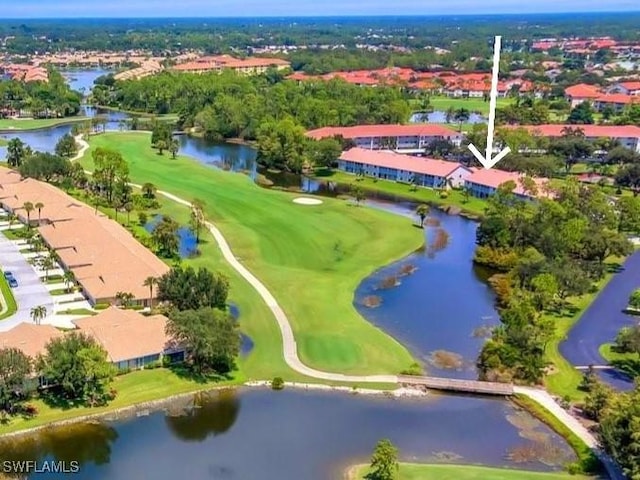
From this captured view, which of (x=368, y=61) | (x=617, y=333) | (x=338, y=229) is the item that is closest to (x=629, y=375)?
(x=617, y=333)

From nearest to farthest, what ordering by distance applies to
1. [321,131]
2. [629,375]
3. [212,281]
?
1. [629,375]
2. [212,281]
3. [321,131]

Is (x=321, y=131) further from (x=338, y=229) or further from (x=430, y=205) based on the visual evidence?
(x=338, y=229)

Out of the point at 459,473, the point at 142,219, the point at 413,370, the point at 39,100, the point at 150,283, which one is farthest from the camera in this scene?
the point at 39,100

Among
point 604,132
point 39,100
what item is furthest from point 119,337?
point 39,100

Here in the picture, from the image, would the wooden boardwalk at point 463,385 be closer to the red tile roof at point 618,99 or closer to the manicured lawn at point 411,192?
the manicured lawn at point 411,192

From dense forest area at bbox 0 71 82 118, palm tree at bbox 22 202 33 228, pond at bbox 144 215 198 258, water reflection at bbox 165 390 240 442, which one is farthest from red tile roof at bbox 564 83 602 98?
water reflection at bbox 165 390 240 442

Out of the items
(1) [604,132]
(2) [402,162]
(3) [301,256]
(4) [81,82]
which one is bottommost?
(3) [301,256]

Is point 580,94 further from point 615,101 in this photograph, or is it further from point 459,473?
point 459,473

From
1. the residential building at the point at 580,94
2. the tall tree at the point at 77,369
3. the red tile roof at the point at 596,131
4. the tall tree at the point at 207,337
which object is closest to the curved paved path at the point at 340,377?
the tall tree at the point at 207,337
